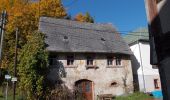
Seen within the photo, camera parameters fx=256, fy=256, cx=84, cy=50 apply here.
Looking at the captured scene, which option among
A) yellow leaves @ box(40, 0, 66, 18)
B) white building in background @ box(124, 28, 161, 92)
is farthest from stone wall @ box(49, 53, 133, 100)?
yellow leaves @ box(40, 0, 66, 18)

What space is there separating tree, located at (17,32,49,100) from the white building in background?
1155 centimetres

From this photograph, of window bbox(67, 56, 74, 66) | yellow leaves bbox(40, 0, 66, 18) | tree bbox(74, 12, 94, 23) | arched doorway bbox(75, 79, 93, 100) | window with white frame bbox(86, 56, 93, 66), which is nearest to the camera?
arched doorway bbox(75, 79, 93, 100)

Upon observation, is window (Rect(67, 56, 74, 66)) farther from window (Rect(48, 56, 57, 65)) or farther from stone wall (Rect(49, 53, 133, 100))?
window (Rect(48, 56, 57, 65))

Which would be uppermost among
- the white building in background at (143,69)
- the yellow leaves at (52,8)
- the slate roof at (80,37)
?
the yellow leaves at (52,8)

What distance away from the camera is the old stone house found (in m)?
26.5

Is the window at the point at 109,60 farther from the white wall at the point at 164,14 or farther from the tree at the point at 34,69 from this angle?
the white wall at the point at 164,14

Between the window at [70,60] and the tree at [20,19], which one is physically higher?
the tree at [20,19]

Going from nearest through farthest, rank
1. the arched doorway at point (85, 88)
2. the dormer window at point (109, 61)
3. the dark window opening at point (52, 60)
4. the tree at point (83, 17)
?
the dark window opening at point (52, 60) → the arched doorway at point (85, 88) → the dormer window at point (109, 61) → the tree at point (83, 17)

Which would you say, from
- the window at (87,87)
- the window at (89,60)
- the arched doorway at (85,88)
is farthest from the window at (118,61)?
the window at (87,87)

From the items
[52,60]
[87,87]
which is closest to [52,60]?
[52,60]

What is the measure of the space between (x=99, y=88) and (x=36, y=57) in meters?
7.86

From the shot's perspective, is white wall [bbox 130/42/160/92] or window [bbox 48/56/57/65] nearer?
window [bbox 48/56/57/65]

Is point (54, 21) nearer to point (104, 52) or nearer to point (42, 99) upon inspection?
point (104, 52)

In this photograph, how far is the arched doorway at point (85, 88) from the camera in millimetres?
26672
